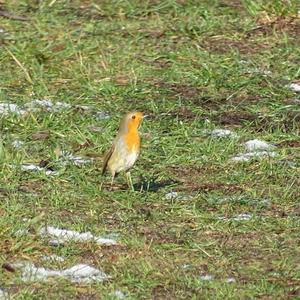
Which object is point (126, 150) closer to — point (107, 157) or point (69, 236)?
point (107, 157)

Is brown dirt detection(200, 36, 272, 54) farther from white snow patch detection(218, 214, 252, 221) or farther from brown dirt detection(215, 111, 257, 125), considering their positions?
white snow patch detection(218, 214, 252, 221)

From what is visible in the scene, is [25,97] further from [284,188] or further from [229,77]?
[284,188]

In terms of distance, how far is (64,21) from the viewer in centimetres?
1151

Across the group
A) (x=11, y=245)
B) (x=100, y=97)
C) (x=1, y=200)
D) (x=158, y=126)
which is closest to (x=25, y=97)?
(x=100, y=97)

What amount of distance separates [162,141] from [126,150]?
120cm

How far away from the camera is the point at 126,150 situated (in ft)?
25.2

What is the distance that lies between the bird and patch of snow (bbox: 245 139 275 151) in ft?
3.85

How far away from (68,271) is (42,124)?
3014mm

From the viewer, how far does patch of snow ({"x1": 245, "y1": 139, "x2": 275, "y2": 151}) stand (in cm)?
874

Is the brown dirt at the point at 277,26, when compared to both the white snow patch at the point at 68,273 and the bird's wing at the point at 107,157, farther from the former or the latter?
the white snow patch at the point at 68,273

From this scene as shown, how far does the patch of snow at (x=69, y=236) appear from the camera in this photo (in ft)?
21.9

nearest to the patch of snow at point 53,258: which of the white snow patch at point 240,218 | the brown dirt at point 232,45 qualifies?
the white snow patch at point 240,218

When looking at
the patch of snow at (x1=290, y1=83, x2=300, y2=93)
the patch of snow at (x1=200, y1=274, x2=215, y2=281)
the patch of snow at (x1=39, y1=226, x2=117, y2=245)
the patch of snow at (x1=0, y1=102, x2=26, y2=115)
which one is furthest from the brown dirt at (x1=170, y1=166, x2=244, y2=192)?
the patch of snow at (x1=290, y1=83, x2=300, y2=93)

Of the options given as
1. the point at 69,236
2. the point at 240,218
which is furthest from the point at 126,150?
the point at 69,236
